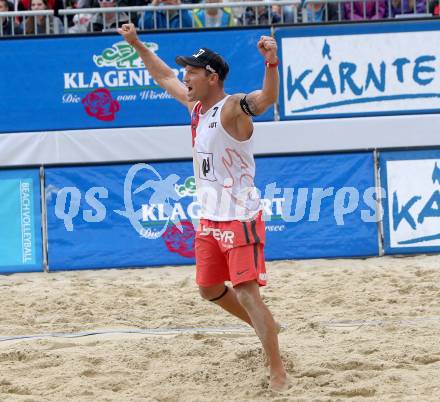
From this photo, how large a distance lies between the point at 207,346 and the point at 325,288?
2.60m

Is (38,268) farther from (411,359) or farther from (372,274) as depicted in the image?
(411,359)

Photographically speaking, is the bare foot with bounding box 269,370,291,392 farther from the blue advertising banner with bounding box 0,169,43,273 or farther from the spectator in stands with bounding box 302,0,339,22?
the spectator in stands with bounding box 302,0,339,22

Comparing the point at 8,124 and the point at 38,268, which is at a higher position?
the point at 8,124

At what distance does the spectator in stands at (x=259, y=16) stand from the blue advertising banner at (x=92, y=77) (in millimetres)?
452

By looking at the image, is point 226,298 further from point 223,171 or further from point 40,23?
point 40,23

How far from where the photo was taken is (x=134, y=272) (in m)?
9.77

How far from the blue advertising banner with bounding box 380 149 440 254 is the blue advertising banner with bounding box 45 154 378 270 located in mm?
196

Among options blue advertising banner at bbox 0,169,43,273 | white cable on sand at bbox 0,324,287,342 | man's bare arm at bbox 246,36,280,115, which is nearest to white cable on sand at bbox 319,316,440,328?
white cable on sand at bbox 0,324,287,342

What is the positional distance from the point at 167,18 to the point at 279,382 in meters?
6.67

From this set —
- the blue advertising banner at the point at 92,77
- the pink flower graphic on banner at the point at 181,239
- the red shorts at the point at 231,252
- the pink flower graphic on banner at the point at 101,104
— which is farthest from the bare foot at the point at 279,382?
the pink flower graphic on banner at the point at 101,104

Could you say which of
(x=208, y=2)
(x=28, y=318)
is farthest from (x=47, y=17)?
(x=28, y=318)

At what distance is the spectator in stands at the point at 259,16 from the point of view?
1077 centimetres

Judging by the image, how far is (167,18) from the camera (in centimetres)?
1063

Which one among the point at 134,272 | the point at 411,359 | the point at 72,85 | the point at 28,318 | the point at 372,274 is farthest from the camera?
the point at 72,85
